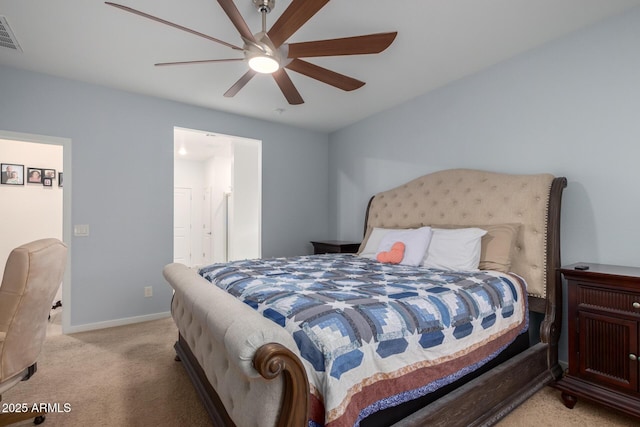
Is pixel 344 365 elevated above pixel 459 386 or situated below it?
above

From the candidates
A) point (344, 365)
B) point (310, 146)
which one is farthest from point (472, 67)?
point (344, 365)

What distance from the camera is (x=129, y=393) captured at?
6.94 feet

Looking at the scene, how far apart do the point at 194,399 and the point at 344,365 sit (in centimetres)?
141

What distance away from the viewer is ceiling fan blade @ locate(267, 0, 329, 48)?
1.60m

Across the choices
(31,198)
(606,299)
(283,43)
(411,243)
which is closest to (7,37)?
(283,43)

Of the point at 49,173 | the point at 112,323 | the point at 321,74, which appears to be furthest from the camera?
the point at 49,173

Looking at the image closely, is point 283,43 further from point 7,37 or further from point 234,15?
point 7,37

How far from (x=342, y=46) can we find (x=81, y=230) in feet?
10.8

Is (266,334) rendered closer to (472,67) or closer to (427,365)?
(427,365)

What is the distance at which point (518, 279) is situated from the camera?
2314mm

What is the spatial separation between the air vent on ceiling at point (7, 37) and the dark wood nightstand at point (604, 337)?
4.39m

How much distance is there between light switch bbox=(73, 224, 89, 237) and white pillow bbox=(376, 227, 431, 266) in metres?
3.14

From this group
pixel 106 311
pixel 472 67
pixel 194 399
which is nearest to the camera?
pixel 194 399

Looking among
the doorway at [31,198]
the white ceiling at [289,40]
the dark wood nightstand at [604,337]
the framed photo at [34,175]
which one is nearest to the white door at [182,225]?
the doorway at [31,198]
